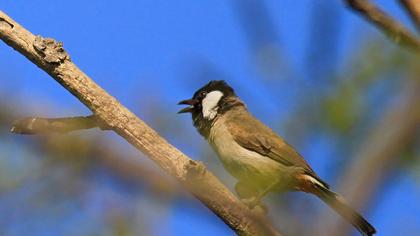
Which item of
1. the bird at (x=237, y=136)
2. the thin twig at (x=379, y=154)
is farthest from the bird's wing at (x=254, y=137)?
the thin twig at (x=379, y=154)

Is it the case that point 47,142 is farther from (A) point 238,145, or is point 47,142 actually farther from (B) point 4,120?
(A) point 238,145

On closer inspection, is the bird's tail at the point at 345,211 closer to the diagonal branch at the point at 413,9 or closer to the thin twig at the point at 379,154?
the thin twig at the point at 379,154

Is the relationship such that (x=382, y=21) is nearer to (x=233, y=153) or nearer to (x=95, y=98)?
(x=95, y=98)

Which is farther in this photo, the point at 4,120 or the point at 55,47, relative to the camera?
the point at 55,47

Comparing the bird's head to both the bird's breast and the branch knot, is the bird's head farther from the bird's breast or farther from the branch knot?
the branch knot

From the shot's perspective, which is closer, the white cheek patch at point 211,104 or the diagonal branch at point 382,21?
the diagonal branch at point 382,21

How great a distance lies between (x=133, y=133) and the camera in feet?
11.5

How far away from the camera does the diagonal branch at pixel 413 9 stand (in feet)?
4.76

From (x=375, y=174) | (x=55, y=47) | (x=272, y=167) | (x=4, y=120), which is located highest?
(x=272, y=167)

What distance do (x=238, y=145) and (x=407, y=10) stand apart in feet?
12.4

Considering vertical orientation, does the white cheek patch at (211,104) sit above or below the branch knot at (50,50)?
above

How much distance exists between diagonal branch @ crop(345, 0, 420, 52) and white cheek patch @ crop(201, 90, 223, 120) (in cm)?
398

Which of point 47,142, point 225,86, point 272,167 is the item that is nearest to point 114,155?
point 47,142

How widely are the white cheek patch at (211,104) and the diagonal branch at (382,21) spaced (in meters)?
3.98
